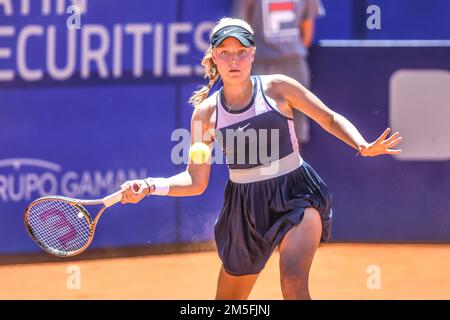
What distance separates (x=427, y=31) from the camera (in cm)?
673

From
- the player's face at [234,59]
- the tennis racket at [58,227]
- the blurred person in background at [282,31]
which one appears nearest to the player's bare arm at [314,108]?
the player's face at [234,59]

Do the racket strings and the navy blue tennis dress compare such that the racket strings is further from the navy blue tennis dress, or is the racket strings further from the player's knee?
the player's knee

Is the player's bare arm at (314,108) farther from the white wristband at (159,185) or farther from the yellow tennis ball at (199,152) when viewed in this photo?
the white wristband at (159,185)

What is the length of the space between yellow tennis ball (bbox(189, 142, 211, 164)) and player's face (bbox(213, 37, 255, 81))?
317mm

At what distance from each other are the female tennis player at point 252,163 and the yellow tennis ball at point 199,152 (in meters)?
0.02

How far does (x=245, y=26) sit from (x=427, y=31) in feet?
9.77

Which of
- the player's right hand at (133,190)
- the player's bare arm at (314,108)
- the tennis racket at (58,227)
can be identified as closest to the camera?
the player's right hand at (133,190)

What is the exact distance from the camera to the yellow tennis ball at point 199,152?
411 centimetres

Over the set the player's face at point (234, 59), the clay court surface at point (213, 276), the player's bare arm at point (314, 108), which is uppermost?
the player's face at point (234, 59)

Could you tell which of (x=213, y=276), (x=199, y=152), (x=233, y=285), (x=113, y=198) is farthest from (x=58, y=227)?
(x=213, y=276)

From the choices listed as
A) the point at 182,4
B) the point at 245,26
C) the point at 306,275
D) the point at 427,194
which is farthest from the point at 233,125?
the point at 427,194

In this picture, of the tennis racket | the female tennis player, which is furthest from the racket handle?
the tennis racket

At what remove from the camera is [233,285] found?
13.4 feet

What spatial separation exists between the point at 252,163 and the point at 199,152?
0.24m
